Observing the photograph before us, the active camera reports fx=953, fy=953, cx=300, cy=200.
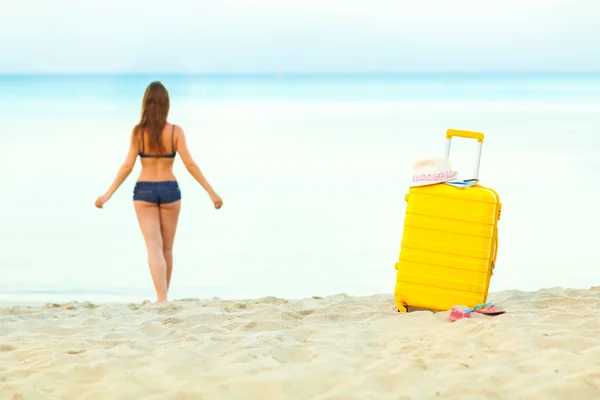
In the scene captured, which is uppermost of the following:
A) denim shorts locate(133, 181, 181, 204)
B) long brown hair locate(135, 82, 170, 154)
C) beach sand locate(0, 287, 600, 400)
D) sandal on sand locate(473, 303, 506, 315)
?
long brown hair locate(135, 82, 170, 154)

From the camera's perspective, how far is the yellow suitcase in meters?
5.53

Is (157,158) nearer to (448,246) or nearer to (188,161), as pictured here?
(188,161)

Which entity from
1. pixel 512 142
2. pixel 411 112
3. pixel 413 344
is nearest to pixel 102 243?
pixel 413 344

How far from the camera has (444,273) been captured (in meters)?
5.61

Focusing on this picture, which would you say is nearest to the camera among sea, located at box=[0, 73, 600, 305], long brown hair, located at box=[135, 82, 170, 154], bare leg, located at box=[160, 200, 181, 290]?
long brown hair, located at box=[135, 82, 170, 154]

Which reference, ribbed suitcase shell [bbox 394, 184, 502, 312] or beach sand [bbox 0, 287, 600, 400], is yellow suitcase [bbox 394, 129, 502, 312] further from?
beach sand [bbox 0, 287, 600, 400]

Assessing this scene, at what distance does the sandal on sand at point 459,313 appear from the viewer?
5328mm

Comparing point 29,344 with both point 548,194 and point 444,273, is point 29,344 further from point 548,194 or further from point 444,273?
point 548,194

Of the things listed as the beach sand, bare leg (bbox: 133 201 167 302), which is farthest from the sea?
the beach sand

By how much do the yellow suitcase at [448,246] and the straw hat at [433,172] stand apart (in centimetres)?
4

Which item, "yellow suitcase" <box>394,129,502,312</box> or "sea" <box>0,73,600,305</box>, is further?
"sea" <box>0,73,600,305</box>

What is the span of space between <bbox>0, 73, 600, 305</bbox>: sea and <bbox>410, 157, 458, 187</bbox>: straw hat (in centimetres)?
247

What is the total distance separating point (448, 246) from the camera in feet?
18.4

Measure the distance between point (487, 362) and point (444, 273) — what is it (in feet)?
4.41
